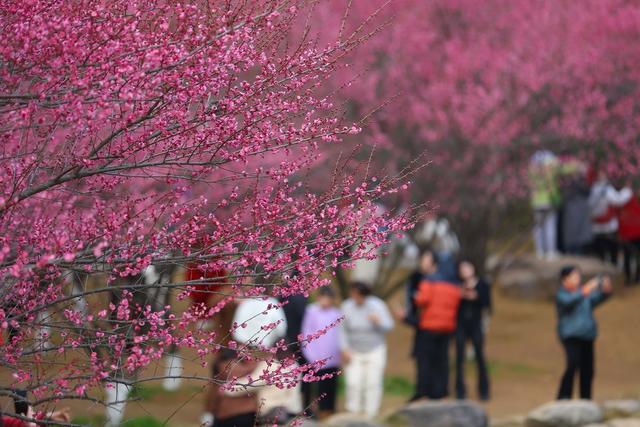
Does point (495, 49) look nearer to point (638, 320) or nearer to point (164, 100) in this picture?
point (638, 320)

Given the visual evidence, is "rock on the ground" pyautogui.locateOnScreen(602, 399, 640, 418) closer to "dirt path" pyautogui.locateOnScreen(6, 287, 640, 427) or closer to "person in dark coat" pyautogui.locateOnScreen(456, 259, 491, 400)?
"dirt path" pyautogui.locateOnScreen(6, 287, 640, 427)

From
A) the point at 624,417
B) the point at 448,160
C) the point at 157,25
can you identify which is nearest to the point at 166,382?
the point at 448,160

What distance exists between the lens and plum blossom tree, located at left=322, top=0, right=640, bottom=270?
17.4 m

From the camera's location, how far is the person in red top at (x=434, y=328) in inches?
539

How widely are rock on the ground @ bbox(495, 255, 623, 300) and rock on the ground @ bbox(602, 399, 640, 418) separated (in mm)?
9138

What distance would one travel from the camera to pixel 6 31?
5.41 metres

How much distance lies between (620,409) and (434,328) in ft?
7.14

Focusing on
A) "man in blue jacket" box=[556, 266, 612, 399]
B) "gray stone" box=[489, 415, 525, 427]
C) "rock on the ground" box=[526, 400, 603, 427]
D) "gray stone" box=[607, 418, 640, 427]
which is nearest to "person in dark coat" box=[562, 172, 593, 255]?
"man in blue jacket" box=[556, 266, 612, 399]

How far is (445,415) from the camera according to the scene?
12195 millimetres

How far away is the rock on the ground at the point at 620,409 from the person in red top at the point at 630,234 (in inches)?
316

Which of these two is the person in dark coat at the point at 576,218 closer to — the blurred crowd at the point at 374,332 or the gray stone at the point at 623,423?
the blurred crowd at the point at 374,332

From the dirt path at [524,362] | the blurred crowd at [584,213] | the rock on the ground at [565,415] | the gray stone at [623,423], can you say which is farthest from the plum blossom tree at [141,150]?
the blurred crowd at [584,213]

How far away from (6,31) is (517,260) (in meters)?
19.3

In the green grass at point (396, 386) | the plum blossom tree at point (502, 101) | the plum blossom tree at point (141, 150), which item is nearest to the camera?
the plum blossom tree at point (141, 150)
